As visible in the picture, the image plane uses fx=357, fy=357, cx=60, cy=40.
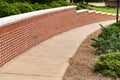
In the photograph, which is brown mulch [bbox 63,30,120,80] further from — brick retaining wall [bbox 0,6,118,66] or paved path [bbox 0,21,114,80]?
brick retaining wall [bbox 0,6,118,66]

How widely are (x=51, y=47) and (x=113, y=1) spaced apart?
4146cm

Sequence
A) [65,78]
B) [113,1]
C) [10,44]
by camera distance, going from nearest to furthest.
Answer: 1. [65,78]
2. [10,44]
3. [113,1]

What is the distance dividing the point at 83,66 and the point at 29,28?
2781 millimetres

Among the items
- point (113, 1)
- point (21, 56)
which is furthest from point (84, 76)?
point (113, 1)

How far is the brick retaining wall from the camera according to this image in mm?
8789

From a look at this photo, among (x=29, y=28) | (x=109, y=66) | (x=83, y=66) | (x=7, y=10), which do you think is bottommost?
(x=83, y=66)

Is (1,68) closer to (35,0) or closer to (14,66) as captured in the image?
(14,66)

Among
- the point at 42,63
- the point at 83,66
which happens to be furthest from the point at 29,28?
the point at 83,66

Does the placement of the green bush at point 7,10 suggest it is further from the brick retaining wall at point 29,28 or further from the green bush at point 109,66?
the green bush at point 109,66

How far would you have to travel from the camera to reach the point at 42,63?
9008mm

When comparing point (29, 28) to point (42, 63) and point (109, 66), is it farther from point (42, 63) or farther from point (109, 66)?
point (109, 66)

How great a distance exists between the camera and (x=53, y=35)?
46.5ft

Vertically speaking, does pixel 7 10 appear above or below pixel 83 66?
above

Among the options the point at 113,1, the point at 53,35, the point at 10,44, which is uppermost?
the point at 10,44
